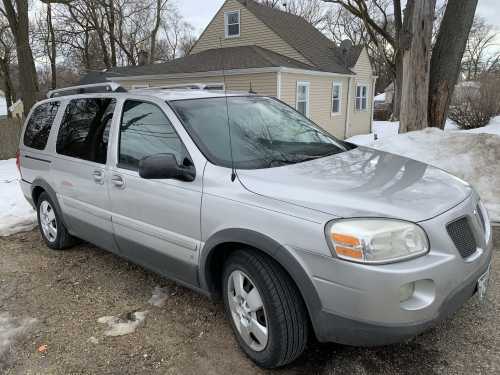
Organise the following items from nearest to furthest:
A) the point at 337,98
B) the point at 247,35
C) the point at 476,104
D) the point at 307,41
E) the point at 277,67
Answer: the point at 277,67 < the point at 476,104 < the point at 247,35 < the point at 337,98 < the point at 307,41

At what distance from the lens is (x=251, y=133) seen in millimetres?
3215

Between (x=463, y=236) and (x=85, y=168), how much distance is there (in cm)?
308

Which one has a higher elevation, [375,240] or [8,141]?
[375,240]

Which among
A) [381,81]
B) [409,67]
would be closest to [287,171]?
[409,67]

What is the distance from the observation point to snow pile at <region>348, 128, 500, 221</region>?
557cm

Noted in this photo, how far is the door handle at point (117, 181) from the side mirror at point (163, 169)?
67 centimetres

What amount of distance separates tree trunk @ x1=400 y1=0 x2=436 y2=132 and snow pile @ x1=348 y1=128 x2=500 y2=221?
0.84m

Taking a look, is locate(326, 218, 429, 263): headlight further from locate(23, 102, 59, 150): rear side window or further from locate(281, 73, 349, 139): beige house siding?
locate(281, 73, 349, 139): beige house siding

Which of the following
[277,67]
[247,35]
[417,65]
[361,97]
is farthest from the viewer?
[361,97]

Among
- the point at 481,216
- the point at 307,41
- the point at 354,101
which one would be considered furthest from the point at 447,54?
the point at 354,101

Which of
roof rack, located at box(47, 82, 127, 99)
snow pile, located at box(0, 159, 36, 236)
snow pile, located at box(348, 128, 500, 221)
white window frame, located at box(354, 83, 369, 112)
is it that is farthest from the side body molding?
white window frame, located at box(354, 83, 369, 112)

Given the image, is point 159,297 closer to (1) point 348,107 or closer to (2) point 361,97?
(1) point 348,107

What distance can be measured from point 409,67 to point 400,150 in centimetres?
207

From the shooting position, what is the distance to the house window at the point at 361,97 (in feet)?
70.0
